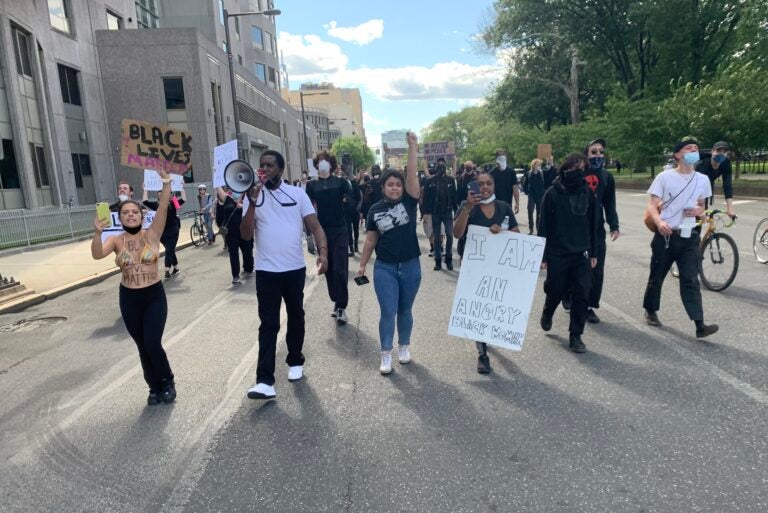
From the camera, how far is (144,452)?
3.46 meters

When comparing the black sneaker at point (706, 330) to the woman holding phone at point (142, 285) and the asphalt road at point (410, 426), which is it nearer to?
the asphalt road at point (410, 426)

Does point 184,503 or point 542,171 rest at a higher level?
point 542,171

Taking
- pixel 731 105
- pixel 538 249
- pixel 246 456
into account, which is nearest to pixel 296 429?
pixel 246 456

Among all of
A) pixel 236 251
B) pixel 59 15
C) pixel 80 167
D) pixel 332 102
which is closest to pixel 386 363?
pixel 236 251

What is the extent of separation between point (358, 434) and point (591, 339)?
2.85m

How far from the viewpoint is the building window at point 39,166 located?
21.4 meters

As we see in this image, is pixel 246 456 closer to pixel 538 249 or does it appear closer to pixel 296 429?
pixel 296 429

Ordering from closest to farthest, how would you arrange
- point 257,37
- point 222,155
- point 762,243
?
point 762,243 < point 222,155 < point 257,37

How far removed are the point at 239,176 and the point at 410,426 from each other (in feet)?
A: 7.28

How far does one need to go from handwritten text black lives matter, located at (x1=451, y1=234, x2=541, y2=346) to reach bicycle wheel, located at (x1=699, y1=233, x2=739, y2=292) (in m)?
3.67

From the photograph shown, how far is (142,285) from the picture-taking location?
413 centimetres

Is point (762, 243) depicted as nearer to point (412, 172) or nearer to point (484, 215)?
point (484, 215)

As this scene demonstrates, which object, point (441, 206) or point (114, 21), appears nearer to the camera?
point (441, 206)

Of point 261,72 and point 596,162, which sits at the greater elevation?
point 261,72
